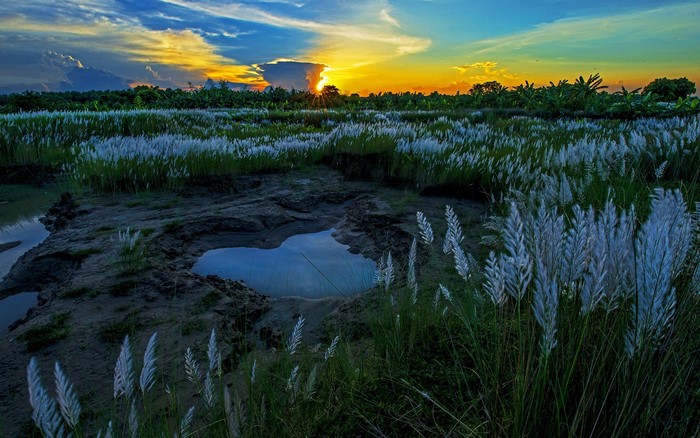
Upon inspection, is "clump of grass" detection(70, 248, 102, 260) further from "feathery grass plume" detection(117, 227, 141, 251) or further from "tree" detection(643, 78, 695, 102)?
"tree" detection(643, 78, 695, 102)

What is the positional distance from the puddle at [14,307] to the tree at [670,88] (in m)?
28.7

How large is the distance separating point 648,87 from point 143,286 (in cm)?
3057

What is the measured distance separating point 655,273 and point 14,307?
400 centimetres

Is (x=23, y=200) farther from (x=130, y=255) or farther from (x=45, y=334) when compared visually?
(x=45, y=334)

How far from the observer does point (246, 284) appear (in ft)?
11.7

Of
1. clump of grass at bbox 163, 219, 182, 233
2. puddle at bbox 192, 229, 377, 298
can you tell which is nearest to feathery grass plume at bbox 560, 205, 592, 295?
puddle at bbox 192, 229, 377, 298

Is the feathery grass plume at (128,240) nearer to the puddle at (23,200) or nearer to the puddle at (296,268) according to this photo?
the puddle at (296,268)

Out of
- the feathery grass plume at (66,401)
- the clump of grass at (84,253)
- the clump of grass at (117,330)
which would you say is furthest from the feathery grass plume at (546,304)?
the clump of grass at (84,253)

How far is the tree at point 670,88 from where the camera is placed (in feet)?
78.8

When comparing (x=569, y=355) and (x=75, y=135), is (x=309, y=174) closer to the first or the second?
(x=569, y=355)

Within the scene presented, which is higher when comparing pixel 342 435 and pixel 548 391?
pixel 548 391

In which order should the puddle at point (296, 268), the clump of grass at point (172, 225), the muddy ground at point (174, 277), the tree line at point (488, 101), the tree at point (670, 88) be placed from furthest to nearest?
the tree at point (670, 88) → the tree line at point (488, 101) → the clump of grass at point (172, 225) → the puddle at point (296, 268) → the muddy ground at point (174, 277)

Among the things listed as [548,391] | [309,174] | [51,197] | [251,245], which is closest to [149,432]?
[548,391]

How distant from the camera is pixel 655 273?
104 cm
